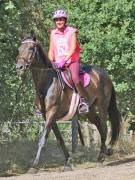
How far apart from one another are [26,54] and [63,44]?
1.14 m

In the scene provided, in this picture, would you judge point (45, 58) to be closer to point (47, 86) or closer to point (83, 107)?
point (47, 86)

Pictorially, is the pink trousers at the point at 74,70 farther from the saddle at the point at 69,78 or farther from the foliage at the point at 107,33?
the foliage at the point at 107,33

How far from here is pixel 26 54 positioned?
34.3 ft

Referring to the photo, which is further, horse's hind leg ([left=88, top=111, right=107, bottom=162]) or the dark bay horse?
horse's hind leg ([left=88, top=111, right=107, bottom=162])

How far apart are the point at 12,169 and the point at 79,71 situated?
2.76m

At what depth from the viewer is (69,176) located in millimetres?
9367

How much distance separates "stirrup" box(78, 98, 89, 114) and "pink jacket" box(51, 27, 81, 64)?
2.90 feet

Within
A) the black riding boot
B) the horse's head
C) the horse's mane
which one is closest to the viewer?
the horse's head

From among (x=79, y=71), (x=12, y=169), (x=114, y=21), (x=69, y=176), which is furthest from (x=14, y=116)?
(x=114, y=21)

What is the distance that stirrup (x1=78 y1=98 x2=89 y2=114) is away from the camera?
11672 mm

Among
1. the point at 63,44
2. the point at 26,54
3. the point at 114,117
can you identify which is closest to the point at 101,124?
the point at 114,117

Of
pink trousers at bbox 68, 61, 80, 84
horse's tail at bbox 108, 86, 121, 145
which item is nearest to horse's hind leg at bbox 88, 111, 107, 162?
horse's tail at bbox 108, 86, 121, 145

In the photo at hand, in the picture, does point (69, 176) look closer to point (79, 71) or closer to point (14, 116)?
point (79, 71)

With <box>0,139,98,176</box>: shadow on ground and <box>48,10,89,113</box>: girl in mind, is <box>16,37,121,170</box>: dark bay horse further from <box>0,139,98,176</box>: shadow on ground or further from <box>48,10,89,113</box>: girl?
<box>0,139,98,176</box>: shadow on ground
